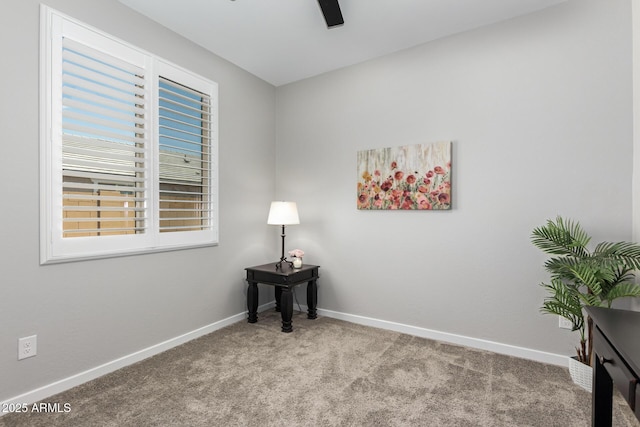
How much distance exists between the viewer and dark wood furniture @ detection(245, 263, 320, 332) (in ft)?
10.1

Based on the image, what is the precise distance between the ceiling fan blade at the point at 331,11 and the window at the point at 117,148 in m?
1.37

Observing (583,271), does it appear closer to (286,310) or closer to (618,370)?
(618,370)

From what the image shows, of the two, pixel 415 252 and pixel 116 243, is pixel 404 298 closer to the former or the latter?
pixel 415 252

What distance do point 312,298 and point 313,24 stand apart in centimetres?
255

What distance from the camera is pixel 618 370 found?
1.11 m

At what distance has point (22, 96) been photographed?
1.92 metres

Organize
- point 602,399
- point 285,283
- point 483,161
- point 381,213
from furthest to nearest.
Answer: point 381,213 < point 285,283 < point 483,161 < point 602,399

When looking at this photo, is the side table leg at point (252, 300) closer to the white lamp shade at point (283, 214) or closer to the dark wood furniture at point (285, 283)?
the dark wood furniture at point (285, 283)

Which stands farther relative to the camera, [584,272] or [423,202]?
[423,202]

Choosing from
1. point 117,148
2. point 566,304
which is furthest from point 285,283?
point 566,304

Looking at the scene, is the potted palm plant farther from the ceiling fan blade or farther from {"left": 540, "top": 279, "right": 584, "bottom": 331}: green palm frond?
the ceiling fan blade

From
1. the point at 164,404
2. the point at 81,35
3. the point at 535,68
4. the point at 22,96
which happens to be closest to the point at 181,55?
the point at 81,35

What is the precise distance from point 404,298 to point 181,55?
295cm

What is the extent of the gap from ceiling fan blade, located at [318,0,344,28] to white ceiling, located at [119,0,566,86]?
0.22 metres
